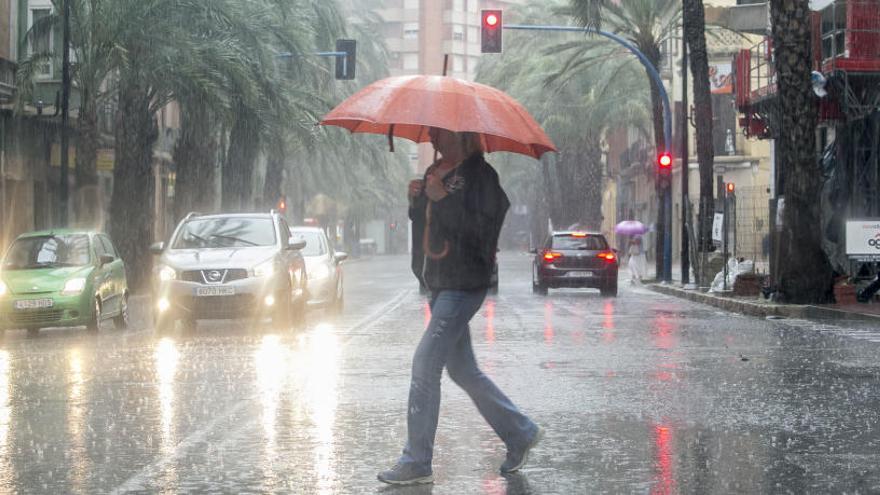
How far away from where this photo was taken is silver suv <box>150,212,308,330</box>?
67.2 ft

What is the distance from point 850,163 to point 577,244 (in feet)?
21.2

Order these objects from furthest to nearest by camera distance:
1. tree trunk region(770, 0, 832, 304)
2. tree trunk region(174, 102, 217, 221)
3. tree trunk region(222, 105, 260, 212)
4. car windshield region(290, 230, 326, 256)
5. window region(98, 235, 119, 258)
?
tree trunk region(174, 102, 217, 221) → tree trunk region(222, 105, 260, 212) → car windshield region(290, 230, 326, 256) → tree trunk region(770, 0, 832, 304) → window region(98, 235, 119, 258)

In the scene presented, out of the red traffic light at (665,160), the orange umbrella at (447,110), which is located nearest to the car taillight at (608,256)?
the red traffic light at (665,160)

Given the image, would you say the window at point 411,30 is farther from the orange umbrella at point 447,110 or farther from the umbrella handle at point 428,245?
the umbrella handle at point 428,245

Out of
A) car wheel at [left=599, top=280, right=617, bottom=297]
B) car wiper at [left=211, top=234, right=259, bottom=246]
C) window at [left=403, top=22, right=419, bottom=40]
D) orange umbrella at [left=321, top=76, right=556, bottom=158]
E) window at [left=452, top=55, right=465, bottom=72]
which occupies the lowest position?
car wheel at [left=599, top=280, right=617, bottom=297]

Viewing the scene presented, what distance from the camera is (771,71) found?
121ft

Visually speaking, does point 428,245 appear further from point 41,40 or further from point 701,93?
point 41,40

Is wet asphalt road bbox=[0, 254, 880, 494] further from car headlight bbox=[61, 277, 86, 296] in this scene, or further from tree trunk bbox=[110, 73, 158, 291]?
tree trunk bbox=[110, 73, 158, 291]

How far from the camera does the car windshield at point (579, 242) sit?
116 ft

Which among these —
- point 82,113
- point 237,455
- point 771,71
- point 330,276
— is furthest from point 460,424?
point 771,71

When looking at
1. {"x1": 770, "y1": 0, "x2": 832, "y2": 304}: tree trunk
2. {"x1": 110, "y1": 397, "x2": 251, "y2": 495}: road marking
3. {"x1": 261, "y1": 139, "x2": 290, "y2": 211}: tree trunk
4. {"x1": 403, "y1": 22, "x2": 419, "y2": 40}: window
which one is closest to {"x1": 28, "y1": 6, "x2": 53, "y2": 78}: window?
{"x1": 261, "y1": 139, "x2": 290, "y2": 211}: tree trunk

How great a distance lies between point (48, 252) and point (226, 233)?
2.54 m

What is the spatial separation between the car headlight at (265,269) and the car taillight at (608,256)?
15.3 m

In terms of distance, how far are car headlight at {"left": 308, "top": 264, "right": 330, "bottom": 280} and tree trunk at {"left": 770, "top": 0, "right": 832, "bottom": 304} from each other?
7868 mm
